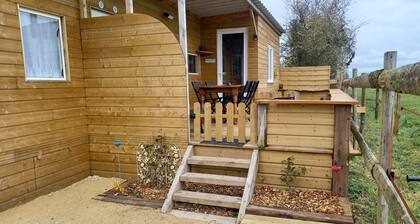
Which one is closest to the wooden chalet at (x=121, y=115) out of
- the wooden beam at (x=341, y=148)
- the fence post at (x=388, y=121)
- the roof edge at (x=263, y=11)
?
the wooden beam at (x=341, y=148)

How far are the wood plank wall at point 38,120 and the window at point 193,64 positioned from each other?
3180mm

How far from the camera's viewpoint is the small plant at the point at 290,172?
139 inches

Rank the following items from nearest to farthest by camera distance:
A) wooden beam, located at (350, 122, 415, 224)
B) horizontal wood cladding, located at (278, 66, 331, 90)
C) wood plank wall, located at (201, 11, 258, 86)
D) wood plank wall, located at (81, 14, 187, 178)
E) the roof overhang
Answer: wooden beam, located at (350, 122, 415, 224) < wood plank wall, located at (81, 14, 187, 178) < the roof overhang < wood plank wall, located at (201, 11, 258, 86) < horizontal wood cladding, located at (278, 66, 331, 90)

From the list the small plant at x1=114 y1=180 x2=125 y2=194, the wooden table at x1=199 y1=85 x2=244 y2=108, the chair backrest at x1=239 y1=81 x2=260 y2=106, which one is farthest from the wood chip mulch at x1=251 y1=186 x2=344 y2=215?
the chair backrest at x1=239 y1=81 x2=260 y2=106

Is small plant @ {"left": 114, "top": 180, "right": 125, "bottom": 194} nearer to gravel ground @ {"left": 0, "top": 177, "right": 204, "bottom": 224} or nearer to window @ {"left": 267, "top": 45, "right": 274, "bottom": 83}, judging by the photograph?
gravel ground @ {"left": 0, "top": 177, "right": 204, "bottom": 224}

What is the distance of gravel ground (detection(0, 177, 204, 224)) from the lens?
3.12 meters

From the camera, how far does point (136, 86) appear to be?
4.19 m

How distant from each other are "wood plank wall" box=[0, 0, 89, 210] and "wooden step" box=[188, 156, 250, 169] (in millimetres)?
1881

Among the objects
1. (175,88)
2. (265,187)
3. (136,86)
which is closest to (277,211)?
(265,187)

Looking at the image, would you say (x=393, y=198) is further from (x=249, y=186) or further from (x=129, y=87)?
(x=129, y=87)

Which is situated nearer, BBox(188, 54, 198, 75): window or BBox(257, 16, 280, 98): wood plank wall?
BBox(188, 54, 198, 75): window

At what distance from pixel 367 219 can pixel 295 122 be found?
53.7 inches

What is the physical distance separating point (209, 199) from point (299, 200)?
1043 millimetres

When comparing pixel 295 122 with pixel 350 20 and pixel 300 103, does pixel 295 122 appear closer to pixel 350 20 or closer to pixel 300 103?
pixel 300 103
